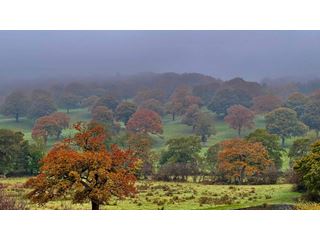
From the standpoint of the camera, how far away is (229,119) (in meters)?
12.6

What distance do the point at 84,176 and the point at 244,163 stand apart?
3.72 meters

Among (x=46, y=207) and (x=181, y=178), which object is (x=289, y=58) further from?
(x=46, y=207)

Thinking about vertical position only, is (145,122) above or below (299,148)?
above

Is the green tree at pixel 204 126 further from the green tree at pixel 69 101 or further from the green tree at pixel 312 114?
the green tree at pixel 69 101

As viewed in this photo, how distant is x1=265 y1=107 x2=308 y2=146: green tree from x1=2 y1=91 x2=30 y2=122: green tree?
569 cm

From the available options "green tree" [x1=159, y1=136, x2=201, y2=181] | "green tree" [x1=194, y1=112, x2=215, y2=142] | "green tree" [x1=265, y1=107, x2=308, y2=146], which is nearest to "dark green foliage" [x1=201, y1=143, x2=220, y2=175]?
"green tree" [x1=159, y1=136, x2=201, y2=181]

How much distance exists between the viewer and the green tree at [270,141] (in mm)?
12234

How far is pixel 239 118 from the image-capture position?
1264 cm

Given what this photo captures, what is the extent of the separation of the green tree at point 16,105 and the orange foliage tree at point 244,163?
470cm

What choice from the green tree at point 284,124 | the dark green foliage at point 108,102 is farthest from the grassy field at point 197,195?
the dark green foliage at point 108,102

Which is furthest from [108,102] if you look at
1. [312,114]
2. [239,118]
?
[312,114]

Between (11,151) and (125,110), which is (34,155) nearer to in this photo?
(11,151)

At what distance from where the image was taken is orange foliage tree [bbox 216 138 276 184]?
1220cm
